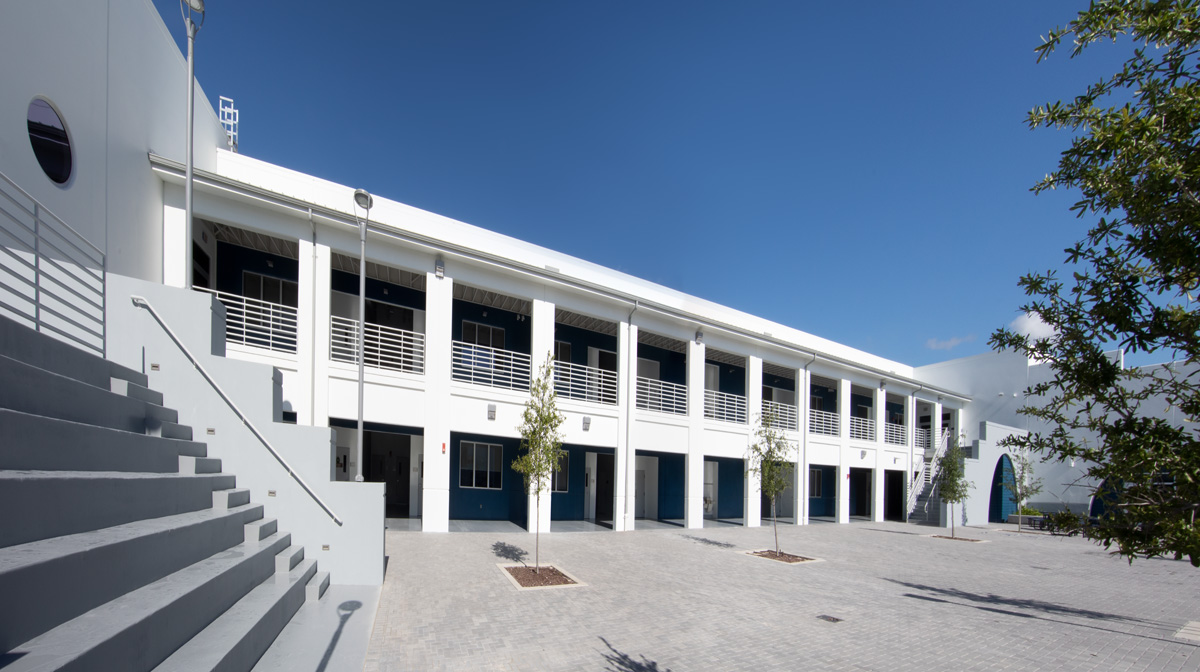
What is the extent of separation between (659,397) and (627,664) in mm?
14721

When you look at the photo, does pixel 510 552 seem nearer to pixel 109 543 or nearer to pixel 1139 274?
pixel 109 543

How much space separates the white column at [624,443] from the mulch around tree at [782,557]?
13.8 feet

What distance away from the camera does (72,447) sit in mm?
4199

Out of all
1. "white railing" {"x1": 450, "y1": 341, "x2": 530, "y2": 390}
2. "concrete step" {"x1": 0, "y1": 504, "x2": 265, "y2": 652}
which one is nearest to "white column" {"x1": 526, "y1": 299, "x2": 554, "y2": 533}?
"white railing" {"x1": 450, "y1": 341, "x2": 530, "y2": 390}

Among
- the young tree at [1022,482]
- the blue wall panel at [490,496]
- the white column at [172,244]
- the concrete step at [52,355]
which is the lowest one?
the young tree at [1022,482]

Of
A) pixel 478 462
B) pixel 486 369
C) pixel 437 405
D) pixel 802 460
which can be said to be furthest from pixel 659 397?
pixel 437 405

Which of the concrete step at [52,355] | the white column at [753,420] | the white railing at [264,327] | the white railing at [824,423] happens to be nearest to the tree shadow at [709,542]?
the white column at [753,420]

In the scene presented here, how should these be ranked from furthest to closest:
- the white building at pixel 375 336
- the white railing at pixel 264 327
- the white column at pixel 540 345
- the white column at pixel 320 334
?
the white column at pixel 540 345 < the white railing at pixel 264 327 < the white column at pixel 320 334 < the white building at pixel 375 336

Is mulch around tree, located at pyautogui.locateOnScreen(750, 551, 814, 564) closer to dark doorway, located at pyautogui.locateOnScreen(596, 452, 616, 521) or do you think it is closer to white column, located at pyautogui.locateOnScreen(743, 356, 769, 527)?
white column, located at pyautogui.locateOnScreen(743, 356, 769, 527)

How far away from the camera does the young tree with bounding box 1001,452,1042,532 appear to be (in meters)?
26.3

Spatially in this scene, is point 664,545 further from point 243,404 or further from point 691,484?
point 243,404

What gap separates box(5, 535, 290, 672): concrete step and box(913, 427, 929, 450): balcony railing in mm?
30667

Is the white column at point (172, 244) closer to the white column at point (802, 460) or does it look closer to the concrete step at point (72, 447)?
the concrete step at point (72, 447)

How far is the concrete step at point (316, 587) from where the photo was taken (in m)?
7.31
